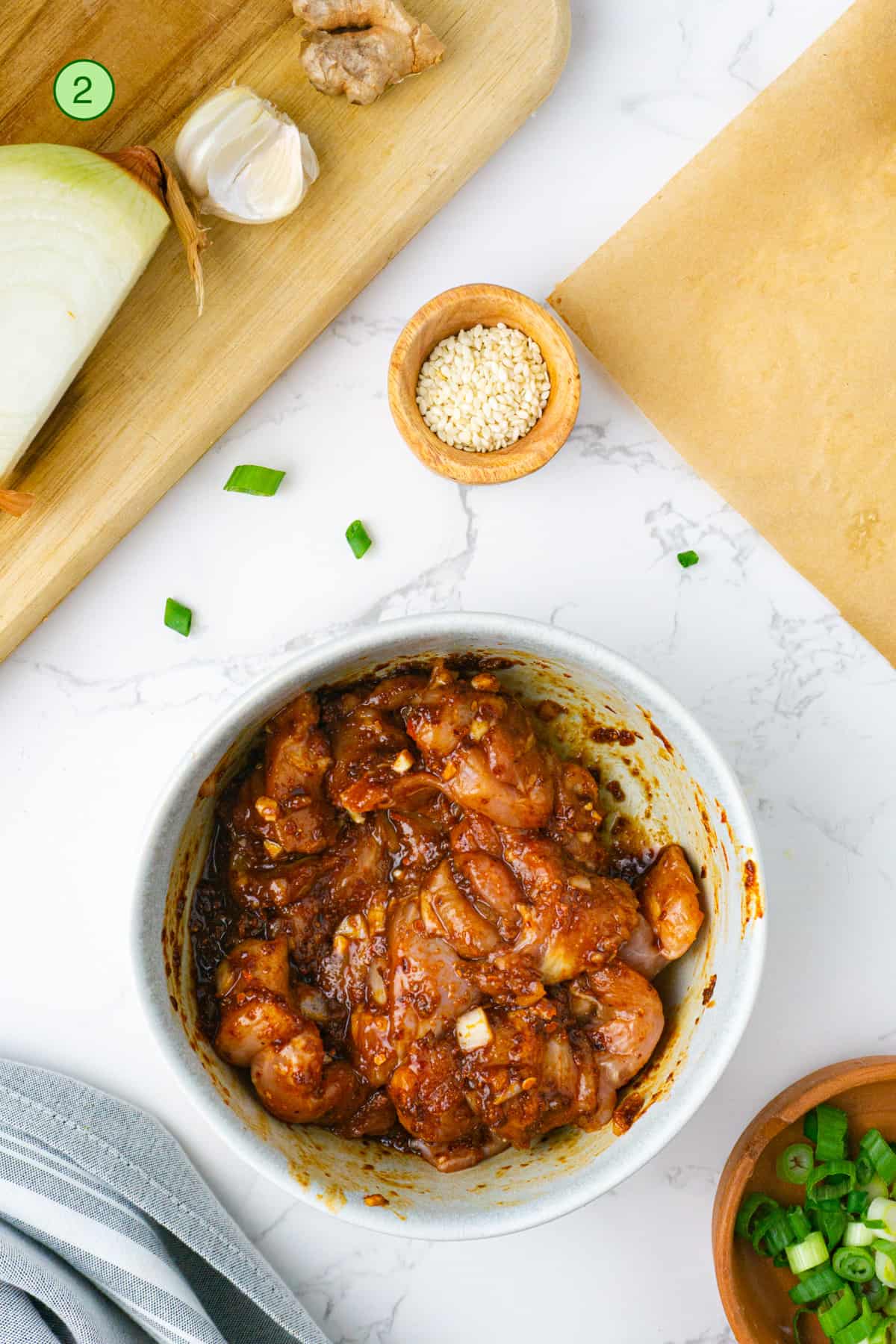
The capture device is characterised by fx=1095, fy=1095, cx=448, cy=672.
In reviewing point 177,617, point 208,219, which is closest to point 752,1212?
point 177,617

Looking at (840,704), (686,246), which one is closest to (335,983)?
(840,704)

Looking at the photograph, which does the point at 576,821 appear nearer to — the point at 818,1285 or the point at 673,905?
the point at 673,905

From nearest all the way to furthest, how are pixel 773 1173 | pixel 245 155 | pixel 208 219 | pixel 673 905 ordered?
pixel 673 905, pixel 245 155, pixel 208 219, pixel 773 1173

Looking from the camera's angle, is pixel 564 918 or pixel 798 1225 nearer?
pixel 564 918

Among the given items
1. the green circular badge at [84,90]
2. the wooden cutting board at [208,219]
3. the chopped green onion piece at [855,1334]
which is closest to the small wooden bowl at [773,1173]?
the chopped green onion piece at [855,1334]

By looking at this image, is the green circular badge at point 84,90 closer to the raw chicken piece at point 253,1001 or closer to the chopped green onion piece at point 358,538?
the chopped green onion piece at point 358,538
